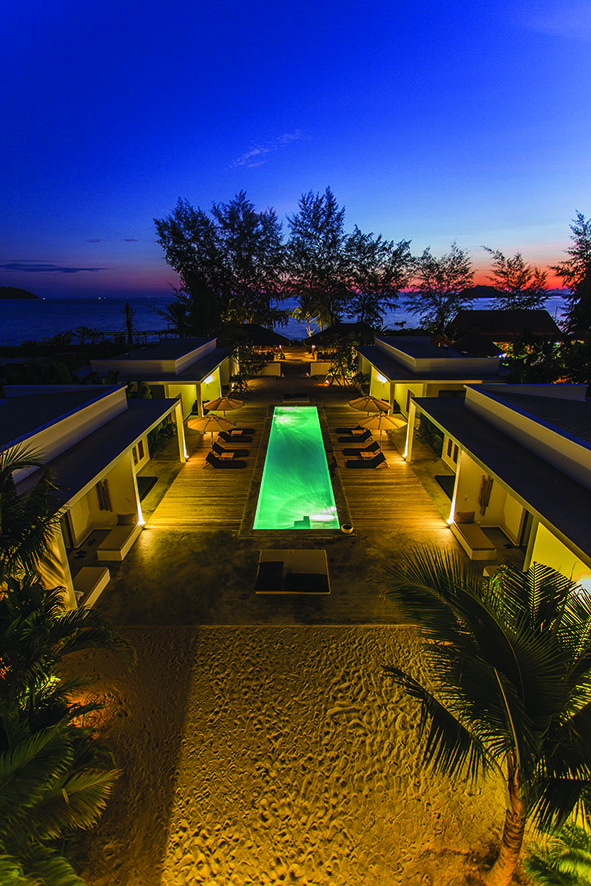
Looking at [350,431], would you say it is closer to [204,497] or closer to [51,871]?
[204,497]

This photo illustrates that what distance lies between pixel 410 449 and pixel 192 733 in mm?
12310

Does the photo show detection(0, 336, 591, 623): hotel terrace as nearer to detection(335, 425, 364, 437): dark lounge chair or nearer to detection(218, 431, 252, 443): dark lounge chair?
detection(218, 431, 252, 443): dark lounge chair

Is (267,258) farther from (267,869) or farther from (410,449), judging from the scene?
(267,869)

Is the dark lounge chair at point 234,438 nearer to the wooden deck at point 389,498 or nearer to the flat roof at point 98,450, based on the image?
the wooden deck at point 389,498

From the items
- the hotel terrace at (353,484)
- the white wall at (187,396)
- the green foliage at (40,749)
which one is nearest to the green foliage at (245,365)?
the white wall at (187,396)

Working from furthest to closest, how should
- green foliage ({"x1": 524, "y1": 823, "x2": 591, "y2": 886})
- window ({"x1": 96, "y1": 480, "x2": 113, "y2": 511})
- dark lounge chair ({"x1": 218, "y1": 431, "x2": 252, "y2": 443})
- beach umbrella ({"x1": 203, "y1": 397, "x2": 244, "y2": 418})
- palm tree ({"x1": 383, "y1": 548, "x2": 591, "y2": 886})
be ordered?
beach umbrella ({"x1": 203, "y1": 397, "x2": 244, "y2": 418}), dark lounge chair ({"x1": 218, "y1": 431, "x2": 252, "y2": 443}), window ({"x1": 96, "y1": 480, "x2": 113, "y2": 511}), green foliage ({"x1": 524, "y1": 823, "x2": 591, "y2": 886}), palm tree ({"x1": 383, "y1": 548, "x2": 591, "y2": 886})

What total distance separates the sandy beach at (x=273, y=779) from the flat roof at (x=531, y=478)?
3285mm

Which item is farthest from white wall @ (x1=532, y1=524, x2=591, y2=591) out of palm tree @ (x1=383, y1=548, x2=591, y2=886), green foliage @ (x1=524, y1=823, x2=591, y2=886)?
green foliage @ (x1=524, y1=823, x2=591, y2=886)

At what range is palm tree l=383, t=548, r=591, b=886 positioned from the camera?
3648 millimetres

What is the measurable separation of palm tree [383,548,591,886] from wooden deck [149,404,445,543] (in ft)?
22.4

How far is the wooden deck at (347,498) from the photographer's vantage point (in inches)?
472

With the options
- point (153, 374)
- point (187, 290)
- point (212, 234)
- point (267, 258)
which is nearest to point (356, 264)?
point (267, 258)

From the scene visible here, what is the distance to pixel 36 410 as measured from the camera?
11.0 metres

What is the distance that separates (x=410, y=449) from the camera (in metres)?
16.3
